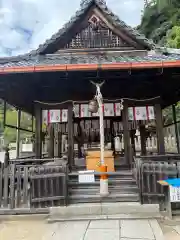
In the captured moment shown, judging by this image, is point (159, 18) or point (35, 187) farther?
point (159, 18)

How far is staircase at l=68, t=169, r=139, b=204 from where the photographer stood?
572 cm

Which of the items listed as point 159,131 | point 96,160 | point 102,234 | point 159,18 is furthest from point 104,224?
point 159,18

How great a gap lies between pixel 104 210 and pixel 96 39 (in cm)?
→ 638

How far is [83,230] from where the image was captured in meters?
4.38

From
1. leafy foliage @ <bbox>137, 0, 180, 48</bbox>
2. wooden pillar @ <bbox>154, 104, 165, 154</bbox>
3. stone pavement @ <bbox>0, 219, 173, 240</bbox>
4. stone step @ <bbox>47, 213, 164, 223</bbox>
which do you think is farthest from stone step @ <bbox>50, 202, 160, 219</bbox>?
leafy foliage @ <bbox>137, 0, 180, 48</bbox>

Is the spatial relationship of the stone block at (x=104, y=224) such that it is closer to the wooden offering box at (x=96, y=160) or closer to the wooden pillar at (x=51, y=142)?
the wooden offering box at (x=96, y=160)

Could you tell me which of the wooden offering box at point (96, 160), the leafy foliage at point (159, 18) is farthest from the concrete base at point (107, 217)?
the leafy foliage at point (159, 18)

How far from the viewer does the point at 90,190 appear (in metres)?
6.09

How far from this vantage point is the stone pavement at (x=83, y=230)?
4.05m

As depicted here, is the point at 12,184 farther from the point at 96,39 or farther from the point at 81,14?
the point at 81,14

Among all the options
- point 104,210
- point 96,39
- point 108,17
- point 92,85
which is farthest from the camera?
point 96,39

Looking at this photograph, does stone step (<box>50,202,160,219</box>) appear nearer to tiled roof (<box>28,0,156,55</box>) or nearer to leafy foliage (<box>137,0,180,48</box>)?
tiled roof (<box>28,0,156,55</box>)

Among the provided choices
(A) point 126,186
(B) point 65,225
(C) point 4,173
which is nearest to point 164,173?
(A) point 126,186

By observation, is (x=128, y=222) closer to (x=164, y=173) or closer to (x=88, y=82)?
(x=164, y=173)
